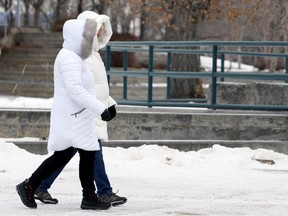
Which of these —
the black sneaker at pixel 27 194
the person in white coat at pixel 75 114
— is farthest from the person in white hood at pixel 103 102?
the black sneaker at pixel 27 194

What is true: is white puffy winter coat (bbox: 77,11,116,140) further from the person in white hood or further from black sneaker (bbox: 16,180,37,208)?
black sneaker (bbox: 16,180,37,208)

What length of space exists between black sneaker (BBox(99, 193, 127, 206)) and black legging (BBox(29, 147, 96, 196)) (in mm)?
152

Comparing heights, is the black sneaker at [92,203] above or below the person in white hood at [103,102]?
below

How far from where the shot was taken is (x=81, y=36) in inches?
344

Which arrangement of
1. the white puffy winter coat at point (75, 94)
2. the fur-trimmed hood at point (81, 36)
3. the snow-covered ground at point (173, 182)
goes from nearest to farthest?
the white puffy winter coat at point (75, 94), the fur-trimmed hood at point (81, 36), the snow-covered ground at point (173, 182)

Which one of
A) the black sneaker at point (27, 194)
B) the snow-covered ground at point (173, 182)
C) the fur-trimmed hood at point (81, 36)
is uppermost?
the fur-trimmed hood at point (81, 36)

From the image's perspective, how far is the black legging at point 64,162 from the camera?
877cm

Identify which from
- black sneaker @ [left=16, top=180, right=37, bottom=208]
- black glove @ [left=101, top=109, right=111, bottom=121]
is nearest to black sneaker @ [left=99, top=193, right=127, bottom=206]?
black sneaker @ [left=16, top=180, right=37, bottom=208]

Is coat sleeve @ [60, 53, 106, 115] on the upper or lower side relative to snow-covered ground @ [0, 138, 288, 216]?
upper

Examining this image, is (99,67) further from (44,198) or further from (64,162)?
(44,198)

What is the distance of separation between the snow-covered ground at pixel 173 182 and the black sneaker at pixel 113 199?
5 centimetres

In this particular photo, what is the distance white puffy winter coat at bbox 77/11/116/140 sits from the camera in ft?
29.3

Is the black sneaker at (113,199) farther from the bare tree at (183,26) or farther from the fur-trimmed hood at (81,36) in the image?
the bare tree at (183,26)

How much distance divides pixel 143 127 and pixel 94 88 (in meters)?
7.03
